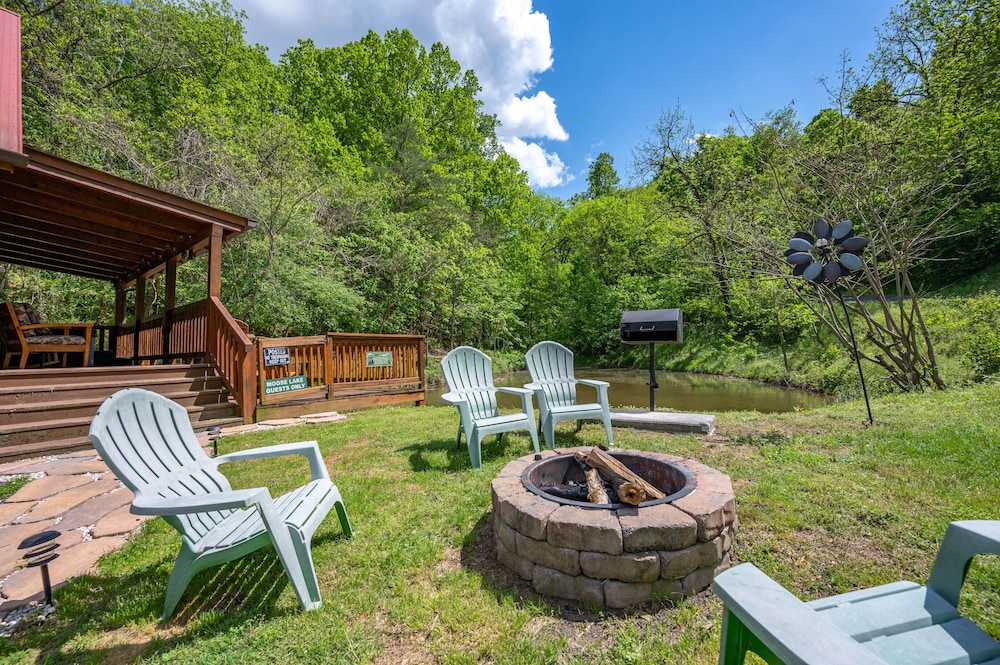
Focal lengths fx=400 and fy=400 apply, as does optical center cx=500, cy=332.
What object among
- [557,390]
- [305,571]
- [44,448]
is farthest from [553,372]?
[44,448]

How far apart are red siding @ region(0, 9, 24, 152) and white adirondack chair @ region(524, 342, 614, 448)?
4707 millimetres

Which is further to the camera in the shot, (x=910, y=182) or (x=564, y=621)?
(x=910, y=182)

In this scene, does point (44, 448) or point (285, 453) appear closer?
point (285, 453)

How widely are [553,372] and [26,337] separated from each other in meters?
6.90

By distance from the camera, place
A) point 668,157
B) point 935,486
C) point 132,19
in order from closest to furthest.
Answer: point 935,486
point 132,19
point 668,157

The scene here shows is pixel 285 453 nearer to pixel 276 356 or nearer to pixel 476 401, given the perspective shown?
pixel 476 401

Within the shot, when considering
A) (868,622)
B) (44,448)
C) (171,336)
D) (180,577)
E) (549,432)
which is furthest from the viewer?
(171,336)

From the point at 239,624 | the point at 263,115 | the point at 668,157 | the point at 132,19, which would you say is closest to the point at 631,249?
the point at 668,157

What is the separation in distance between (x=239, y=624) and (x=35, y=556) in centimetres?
86

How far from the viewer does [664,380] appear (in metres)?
12.1

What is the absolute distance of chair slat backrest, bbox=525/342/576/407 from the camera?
12.8 ft

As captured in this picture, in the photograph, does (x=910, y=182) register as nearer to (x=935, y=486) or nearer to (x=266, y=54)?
(x=935, y=486)

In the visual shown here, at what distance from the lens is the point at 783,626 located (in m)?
0.77

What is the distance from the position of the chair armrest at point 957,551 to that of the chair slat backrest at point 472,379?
2.83 m
